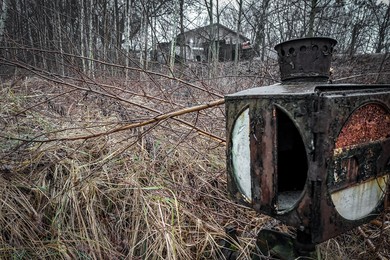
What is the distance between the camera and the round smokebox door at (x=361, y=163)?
1.07 metres

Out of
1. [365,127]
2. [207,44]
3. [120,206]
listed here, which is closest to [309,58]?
[365,127]

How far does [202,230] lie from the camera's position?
195cm

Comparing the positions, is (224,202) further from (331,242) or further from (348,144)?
(348,144)

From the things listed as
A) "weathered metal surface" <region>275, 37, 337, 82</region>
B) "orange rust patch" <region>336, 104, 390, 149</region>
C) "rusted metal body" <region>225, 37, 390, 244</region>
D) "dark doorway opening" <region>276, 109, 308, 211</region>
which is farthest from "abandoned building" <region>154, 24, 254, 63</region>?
"orange rust patch" <region>336, 104, 390, 149</region>

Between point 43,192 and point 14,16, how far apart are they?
947 centimetres

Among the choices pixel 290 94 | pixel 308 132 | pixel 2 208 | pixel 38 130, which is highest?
pixel 290 94

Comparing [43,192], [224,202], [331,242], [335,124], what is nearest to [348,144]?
[335,124]

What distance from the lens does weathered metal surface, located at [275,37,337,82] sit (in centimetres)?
128

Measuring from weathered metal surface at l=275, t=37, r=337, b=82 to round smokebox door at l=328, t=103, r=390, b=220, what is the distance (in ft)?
0.91

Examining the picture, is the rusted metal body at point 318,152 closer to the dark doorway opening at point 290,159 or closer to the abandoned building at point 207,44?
the dark doorway opening at point 290,159

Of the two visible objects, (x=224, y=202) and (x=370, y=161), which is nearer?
(x=370, y=161)

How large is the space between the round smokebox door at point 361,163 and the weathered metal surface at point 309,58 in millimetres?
278

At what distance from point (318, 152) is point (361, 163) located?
0.33m

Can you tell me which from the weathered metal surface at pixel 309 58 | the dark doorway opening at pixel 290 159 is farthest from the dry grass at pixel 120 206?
the weathered metal surface at pixel 309 58
